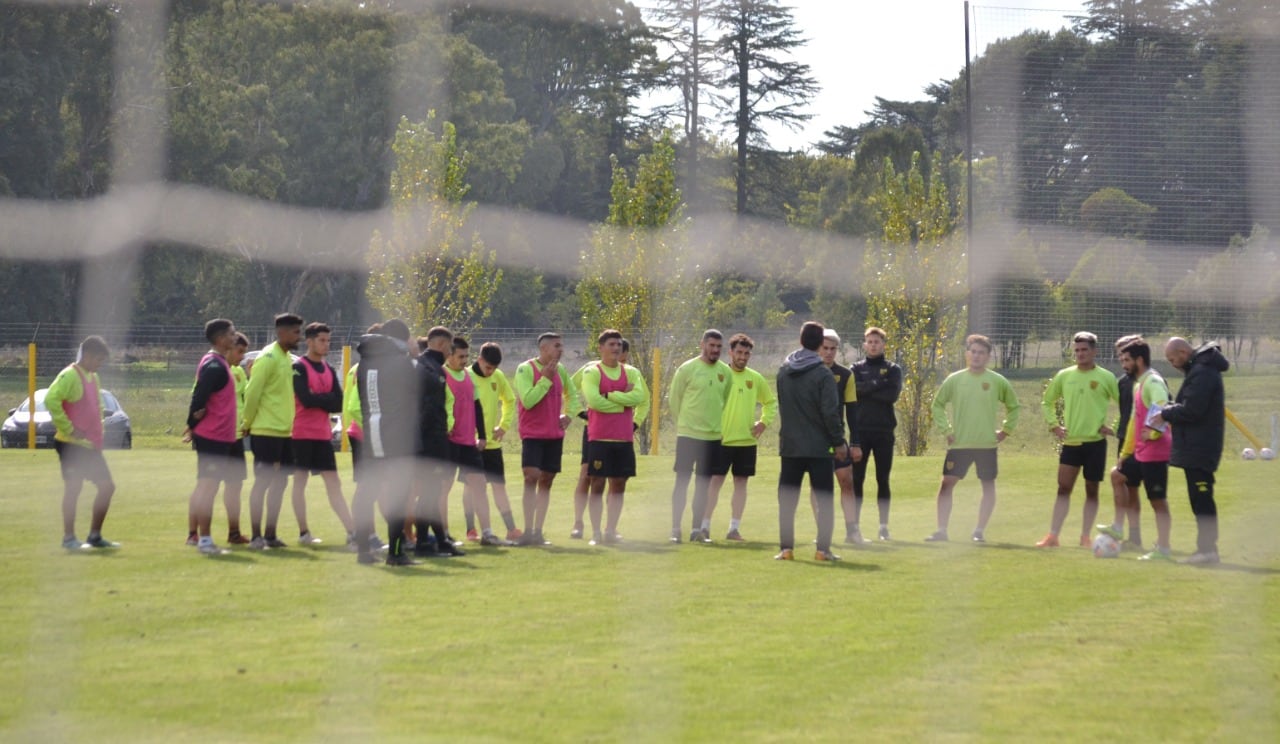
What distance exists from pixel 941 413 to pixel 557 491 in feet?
20.0

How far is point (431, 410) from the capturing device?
10617 mm

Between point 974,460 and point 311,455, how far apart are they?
17.4ft

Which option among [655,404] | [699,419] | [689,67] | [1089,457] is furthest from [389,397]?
[689,67]

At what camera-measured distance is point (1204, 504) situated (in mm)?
11195

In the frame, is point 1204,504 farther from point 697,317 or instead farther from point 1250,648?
point 697,317

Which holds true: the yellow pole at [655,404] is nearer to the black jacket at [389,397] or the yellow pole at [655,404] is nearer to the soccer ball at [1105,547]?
the soccer ball at [1105,547]

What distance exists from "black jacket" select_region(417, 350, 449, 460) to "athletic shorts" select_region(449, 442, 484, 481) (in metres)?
0.94

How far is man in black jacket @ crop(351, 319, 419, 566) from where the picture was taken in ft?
34.0

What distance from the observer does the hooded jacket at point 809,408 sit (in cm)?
1101

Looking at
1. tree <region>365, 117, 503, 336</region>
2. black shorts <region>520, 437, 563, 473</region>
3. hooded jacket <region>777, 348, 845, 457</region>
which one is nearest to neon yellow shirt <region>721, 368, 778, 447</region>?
black shorts <region>520, 437, 563, 473</region>

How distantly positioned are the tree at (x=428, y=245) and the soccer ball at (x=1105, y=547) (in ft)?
66.5

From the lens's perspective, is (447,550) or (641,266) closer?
(447,550)

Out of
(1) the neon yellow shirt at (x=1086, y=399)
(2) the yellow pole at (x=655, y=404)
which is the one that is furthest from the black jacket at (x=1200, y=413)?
(2) the yellow pole at (x=655, y=404)

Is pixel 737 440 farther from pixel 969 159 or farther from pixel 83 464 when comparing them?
pixel 969 159
